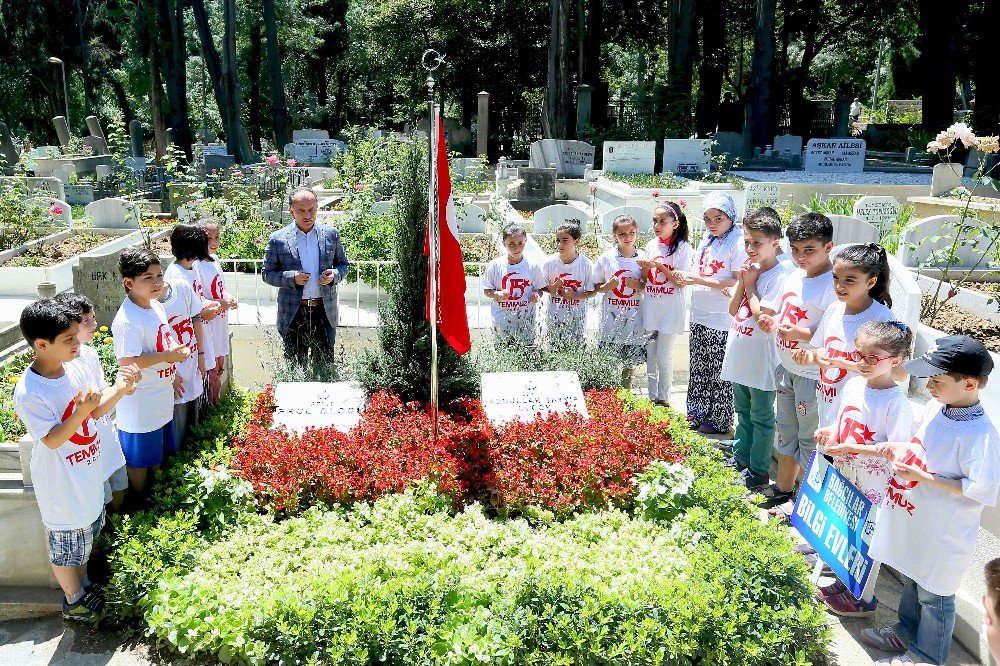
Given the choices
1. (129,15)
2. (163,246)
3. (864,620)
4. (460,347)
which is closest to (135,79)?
(129,15)

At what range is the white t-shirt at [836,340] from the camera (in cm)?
424

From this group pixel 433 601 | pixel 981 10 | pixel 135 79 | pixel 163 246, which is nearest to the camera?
pixel 433 601

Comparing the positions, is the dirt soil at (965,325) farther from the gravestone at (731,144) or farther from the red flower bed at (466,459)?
the gravestone at (731,144)

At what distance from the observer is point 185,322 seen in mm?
4930

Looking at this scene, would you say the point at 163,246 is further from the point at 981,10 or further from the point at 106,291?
the point at 981,10

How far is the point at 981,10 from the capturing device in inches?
1171

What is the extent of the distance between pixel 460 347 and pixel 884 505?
2.83 meters

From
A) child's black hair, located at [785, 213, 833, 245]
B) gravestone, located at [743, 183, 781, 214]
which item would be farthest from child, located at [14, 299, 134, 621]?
gravestone, located at [743, 183, 781, 214]

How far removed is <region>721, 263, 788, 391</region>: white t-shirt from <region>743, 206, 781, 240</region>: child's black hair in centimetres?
27

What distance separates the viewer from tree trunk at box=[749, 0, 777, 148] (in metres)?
25.5

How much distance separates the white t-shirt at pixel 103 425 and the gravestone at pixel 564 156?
68.1 ft

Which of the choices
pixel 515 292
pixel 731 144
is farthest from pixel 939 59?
pixel 515 292

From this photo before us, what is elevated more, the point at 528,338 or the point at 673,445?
the point at 528,338

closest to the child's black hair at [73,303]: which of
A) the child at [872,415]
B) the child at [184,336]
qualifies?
the child at [184,336]
